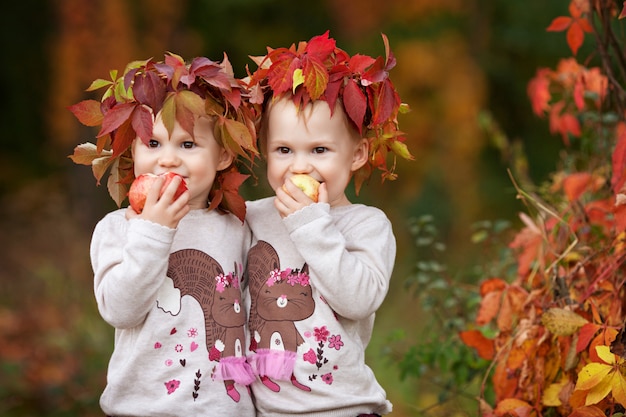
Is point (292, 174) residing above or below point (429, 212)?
above

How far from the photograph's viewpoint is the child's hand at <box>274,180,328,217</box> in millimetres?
2336

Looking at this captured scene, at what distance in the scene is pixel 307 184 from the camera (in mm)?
2355

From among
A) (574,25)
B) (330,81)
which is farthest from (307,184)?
(574,25)

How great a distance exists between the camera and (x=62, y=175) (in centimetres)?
1039

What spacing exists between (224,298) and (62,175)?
27.7 ft

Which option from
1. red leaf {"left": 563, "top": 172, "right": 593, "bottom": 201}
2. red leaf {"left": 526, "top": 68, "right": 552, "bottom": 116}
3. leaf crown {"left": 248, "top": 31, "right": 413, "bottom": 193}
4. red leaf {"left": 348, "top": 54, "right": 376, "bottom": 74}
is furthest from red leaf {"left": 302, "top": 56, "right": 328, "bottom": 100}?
red leaf {"left": 526, "top": 68, "right": 552, "bottom": 116}

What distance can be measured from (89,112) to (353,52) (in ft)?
22.3

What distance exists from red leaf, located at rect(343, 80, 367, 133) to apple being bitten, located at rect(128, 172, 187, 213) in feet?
1.53

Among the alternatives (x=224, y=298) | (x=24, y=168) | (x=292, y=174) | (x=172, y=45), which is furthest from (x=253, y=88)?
(x=24, y=168)

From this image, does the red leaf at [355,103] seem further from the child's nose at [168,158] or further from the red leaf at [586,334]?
the red leaf at [586,334]

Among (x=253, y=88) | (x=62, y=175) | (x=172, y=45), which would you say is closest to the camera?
(x=253, y=88)

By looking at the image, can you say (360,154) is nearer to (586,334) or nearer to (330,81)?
(330,81)

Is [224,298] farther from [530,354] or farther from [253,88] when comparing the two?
[530,354]

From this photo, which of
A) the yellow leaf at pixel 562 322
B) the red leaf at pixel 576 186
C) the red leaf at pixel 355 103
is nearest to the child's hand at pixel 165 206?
the red leaf at pixel 355 103
